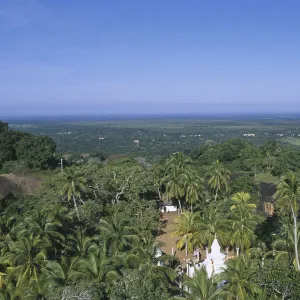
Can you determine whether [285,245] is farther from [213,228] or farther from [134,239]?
[134,239]

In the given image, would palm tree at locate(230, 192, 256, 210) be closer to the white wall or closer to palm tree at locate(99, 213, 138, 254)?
palm tree at locate(99, 213, 138, 254)

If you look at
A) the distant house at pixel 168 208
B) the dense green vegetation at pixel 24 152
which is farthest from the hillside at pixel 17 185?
the distant house at pixel 168 208

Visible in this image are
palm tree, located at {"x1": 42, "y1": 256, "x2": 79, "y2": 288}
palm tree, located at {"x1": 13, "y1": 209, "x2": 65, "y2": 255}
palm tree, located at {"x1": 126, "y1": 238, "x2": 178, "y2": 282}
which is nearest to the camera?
palm tree, located at {"x1": 42, "y1": 256, "x2": 79, "y2": 288}

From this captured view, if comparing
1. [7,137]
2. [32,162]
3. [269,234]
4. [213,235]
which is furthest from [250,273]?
[7,137]

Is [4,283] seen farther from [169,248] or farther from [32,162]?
[32,162]

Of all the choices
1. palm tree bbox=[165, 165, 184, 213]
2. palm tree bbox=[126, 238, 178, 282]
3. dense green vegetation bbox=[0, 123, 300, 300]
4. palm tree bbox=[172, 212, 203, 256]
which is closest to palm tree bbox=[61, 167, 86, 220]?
dense green vegetation bbox=[0, 123, 300, 300]

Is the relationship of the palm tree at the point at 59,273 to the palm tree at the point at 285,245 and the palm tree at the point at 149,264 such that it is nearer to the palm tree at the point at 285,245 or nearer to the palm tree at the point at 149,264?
the palm tree at the point at 149,264
